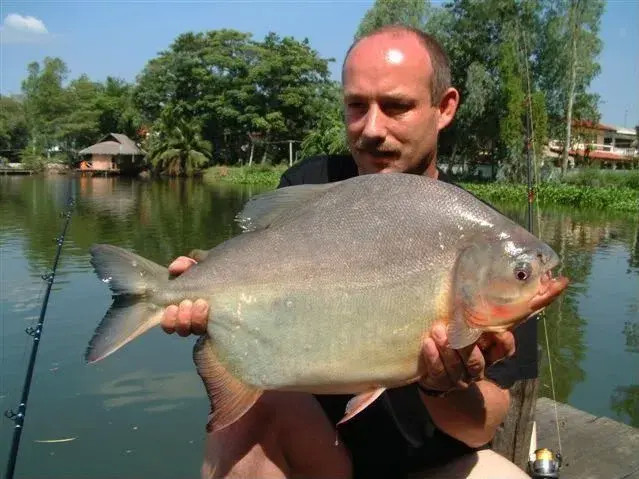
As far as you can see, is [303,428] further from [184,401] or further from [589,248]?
[589,248]

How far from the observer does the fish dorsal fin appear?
7.72 feet

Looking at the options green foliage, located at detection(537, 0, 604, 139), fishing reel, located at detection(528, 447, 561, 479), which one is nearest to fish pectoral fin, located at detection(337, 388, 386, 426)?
fishing reel, located at detection(528, 447, 561, 479)

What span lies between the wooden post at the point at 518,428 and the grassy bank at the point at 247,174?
4438 centimetres

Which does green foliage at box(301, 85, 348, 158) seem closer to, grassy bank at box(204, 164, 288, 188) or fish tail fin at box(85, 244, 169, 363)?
grassy bank at box(204, 164, 288, 188)

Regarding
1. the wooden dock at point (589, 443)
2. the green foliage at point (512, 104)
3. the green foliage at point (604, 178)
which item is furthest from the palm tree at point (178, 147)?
the wooden dock at point (589, 443)

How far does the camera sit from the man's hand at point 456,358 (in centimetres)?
208

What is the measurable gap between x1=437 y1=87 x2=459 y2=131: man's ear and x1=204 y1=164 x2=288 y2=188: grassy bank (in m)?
44.9

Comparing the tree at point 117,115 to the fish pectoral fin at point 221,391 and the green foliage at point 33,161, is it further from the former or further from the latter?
the fish pectoral fin at point 221,391

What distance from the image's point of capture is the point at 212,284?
2.29m

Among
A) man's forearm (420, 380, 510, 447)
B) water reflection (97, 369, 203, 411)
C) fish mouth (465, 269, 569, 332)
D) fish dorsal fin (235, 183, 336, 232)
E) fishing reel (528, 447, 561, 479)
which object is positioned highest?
fish dorsal fin (235, 183, 336, 232)

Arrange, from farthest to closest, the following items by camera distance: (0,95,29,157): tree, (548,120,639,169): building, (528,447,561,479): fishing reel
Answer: (0,95,29,157): tree < (548,120,639,169): building < (528,447,561,479): fishing reel

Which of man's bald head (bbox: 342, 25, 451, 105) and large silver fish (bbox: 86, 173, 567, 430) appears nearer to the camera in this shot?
large silver fish (bbox: 86, 173, 567, 430)

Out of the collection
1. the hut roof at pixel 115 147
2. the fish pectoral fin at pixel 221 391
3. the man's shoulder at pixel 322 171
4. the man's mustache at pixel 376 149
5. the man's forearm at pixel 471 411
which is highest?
the hut roof at pixel 115 147

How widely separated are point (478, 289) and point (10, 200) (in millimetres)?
32785
